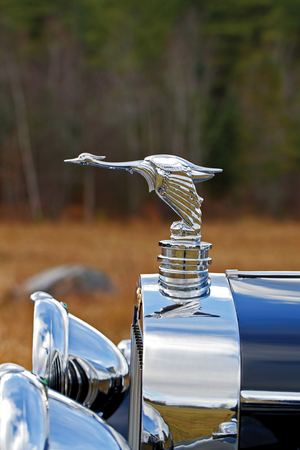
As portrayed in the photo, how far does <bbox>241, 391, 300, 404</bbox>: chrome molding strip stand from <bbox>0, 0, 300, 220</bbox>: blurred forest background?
1412cm

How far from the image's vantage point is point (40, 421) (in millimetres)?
704

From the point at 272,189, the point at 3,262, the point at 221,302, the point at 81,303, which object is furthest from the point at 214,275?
the point at 272,189

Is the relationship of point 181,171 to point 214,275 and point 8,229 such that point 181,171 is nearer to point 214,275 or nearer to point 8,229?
point 214,275

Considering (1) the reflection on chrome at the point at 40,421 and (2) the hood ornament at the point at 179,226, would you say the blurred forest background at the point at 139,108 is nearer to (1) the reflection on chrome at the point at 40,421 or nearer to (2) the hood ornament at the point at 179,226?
(2) the hood ornament at the point at 179,226

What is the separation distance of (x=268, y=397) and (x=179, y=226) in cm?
42

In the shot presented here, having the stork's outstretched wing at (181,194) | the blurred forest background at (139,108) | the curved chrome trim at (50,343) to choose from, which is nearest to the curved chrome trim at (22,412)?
the curved chrome trim at (50,343)

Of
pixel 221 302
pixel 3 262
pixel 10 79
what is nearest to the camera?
pixel 221 302

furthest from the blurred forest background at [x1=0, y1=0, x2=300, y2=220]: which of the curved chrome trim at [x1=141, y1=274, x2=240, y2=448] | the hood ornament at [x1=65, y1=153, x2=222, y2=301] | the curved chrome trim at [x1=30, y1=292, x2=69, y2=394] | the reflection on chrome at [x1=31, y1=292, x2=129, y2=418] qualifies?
the curved chrome trim at [x1=141, y1=274, x2=240, y2=448]

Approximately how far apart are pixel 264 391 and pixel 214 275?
34cm

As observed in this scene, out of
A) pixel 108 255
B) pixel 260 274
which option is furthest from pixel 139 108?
pixel 260 274

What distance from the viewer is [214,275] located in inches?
44.8

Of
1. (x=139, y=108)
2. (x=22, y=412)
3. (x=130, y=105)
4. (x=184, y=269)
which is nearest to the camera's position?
(x=22, y=412)

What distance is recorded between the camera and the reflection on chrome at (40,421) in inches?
26.9

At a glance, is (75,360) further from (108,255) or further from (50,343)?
(108,255)
